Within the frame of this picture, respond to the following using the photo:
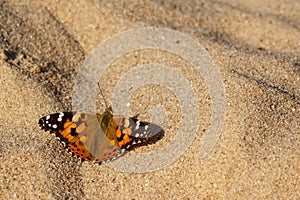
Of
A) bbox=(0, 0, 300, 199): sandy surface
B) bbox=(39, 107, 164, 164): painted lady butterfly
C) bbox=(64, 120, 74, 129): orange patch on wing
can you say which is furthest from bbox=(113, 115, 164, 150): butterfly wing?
bbox=(64, 120, 74, 129): orange patch on wing

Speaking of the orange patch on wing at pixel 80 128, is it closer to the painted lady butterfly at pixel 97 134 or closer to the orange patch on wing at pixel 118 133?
the painted lady butterfly at pixel 97 134

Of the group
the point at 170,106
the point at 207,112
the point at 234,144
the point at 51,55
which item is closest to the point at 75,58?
the point at 51,55

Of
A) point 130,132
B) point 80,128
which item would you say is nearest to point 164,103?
point 130,132

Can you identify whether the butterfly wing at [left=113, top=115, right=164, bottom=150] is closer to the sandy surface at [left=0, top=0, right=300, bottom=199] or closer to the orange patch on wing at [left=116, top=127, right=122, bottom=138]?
the orange patch on wing at [left=116, top=127, right=122, bottom=138]

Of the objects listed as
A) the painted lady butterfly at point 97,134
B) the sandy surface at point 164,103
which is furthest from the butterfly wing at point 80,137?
the sandy surface at point 164,103

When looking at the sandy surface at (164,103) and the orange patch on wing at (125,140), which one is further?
the orange patch on wing at (125,140)

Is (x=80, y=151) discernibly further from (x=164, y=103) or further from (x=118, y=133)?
(x=164, y=103)

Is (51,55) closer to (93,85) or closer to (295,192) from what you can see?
(93,85)
